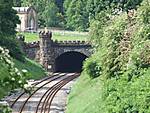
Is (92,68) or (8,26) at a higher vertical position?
(8,26)

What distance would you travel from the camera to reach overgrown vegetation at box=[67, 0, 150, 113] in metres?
22.8

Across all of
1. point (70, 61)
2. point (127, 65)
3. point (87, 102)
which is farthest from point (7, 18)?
point (127, 65)

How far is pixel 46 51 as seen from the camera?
76.3m

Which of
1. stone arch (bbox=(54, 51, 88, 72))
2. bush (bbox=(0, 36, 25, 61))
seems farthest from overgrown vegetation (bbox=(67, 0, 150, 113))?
stone arch (bbox=(54, 51, 88, 72))

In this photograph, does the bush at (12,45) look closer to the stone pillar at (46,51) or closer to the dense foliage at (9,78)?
the stone pillar at (46,51)

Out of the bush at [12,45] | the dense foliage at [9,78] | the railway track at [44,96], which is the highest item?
the dense foliage at [9,78]

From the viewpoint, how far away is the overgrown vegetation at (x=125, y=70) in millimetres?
22766

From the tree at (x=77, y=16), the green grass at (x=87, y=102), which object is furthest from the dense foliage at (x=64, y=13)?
A: the green grass at (x=87, y=102)

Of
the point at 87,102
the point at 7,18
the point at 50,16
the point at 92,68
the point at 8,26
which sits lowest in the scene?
the point at 50,16

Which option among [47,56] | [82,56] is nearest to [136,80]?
[47,56]

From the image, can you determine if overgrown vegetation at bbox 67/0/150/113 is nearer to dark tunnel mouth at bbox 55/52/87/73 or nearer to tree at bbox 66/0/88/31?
dark tunnel mouth at bbox 55/52/87/73

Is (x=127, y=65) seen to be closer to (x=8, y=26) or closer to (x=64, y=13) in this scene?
(x=8, y=26)

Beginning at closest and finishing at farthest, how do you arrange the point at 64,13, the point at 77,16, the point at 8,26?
the point at 8,26
the point at 77,16
the point at 64,13

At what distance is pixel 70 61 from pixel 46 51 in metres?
8.75
